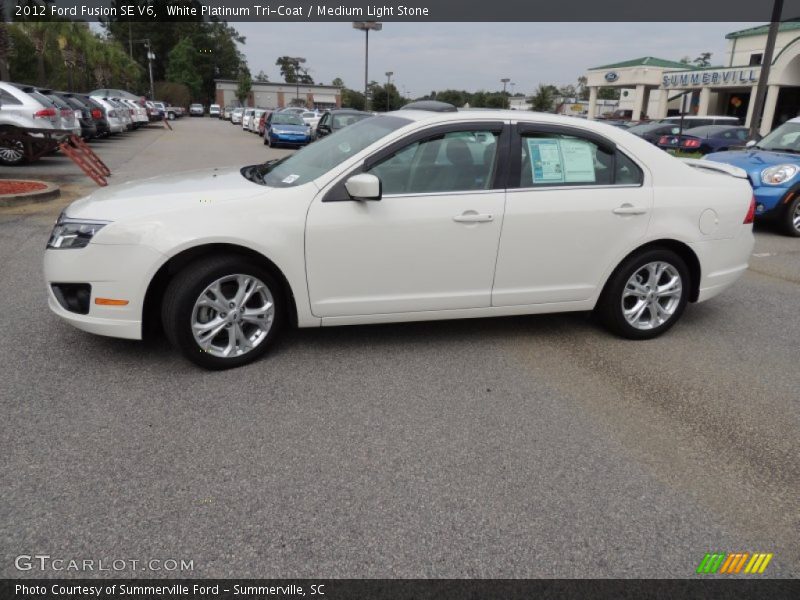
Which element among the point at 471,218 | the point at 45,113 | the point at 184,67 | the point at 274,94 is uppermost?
the point at 184,67

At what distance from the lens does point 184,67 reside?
3600 inches

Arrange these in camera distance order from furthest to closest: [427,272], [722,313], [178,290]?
[722,313]
[427,272]
[178,290]

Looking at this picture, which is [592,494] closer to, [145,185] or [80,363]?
[80,363]

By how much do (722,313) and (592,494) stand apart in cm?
345

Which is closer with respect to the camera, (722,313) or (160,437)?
(160,437)

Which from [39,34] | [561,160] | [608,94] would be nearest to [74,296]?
[561,160]

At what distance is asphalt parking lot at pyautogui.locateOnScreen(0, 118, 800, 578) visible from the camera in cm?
252

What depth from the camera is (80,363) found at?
402 cm

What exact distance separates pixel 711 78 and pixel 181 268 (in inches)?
1812

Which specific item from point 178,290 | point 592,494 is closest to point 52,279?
point 178,290

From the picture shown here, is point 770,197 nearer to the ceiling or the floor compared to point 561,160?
nearer to the floor

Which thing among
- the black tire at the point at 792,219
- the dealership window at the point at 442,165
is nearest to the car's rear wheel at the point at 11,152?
the dealership window at the point at 442,165

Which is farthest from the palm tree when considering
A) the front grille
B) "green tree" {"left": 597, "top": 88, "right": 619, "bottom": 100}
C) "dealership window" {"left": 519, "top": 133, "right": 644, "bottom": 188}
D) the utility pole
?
"green tree" {"left": 597, "top": 88, "right": 619, "bottom": 100}

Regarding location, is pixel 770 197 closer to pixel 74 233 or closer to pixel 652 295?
pixel 652 295
